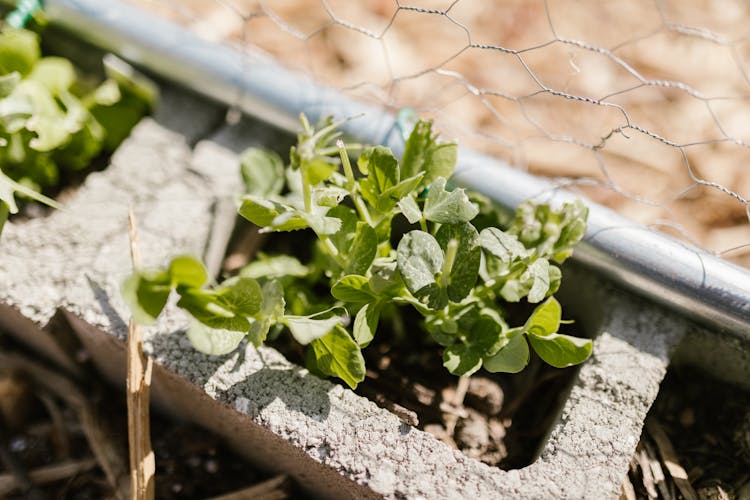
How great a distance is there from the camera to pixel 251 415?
86cm

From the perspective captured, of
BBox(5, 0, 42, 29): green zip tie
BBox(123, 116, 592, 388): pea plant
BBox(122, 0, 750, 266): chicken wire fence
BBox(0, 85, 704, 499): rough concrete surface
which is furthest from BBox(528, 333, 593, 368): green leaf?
BBox(5, 0, 42, 29): green zip tie

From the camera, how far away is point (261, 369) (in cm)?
89

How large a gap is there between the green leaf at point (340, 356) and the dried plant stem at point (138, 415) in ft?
0.77

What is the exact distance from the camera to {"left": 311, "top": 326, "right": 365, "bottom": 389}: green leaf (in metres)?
0.79

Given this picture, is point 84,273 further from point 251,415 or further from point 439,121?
point 439,121

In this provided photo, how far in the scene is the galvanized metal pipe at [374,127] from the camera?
0.93 metres

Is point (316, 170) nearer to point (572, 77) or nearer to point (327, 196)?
point (327, 196)

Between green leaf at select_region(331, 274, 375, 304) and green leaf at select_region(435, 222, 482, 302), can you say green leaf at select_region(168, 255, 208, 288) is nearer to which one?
green leaf at select_region(331, 274, 375, 304)

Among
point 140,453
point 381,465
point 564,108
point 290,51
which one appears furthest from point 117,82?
point 564,108

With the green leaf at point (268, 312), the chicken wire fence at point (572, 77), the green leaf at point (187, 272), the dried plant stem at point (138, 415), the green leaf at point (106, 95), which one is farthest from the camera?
the chicken wire fence at point (572, 77)

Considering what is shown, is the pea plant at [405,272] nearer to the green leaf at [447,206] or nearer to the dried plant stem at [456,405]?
the green leaf at [447,206]

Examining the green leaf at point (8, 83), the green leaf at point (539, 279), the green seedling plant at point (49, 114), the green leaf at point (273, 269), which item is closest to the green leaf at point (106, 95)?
the green seedling plant at point (49, 114)

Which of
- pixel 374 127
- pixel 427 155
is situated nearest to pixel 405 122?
pixel 374 127

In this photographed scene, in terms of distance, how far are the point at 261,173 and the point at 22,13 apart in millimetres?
494
